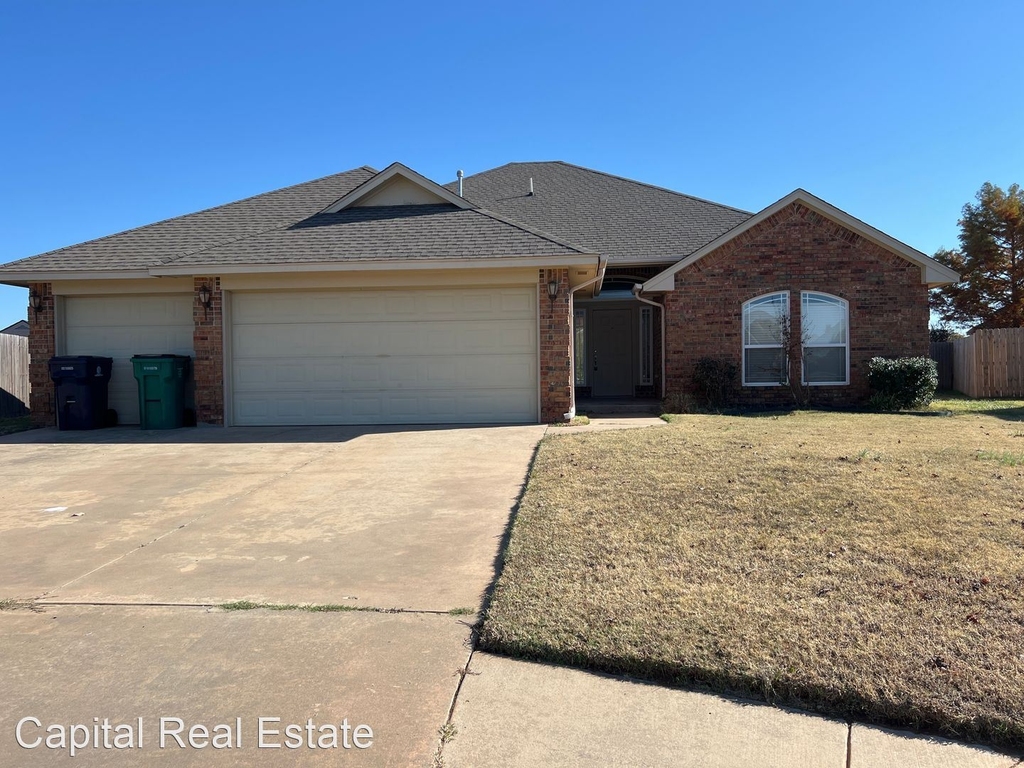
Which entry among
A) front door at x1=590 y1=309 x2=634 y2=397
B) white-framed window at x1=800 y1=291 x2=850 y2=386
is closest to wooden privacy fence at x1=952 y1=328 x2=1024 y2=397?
white-framed window at x1=800 y1=291 x2=850 y2=386

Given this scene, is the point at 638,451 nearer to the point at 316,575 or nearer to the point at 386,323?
the point at 316,575

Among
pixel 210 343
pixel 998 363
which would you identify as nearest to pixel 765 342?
pixel 998 363

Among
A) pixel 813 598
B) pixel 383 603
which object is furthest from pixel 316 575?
pixel 813 598

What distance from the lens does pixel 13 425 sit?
43.2ft

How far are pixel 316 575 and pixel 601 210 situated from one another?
1479 centimetres

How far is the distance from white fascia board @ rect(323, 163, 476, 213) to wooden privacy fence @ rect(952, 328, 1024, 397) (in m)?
12.1

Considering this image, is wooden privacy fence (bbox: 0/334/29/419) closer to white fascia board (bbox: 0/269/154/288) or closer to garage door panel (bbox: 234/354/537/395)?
white fascia board (bbox: 0/269/154/288)

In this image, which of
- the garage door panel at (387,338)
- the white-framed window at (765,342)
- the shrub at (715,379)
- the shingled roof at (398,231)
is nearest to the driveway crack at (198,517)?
the garage door panel at (387,338)

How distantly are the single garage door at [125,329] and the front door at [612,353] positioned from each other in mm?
9229

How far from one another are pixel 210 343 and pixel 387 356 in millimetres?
3040

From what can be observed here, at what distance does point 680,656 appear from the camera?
306cm

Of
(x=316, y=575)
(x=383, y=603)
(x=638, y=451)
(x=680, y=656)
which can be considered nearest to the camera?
(x=680, y=656)

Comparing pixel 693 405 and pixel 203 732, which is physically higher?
pixel 693 405

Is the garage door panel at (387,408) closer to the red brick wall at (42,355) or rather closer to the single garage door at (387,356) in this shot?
the single garage door at (387,356)
